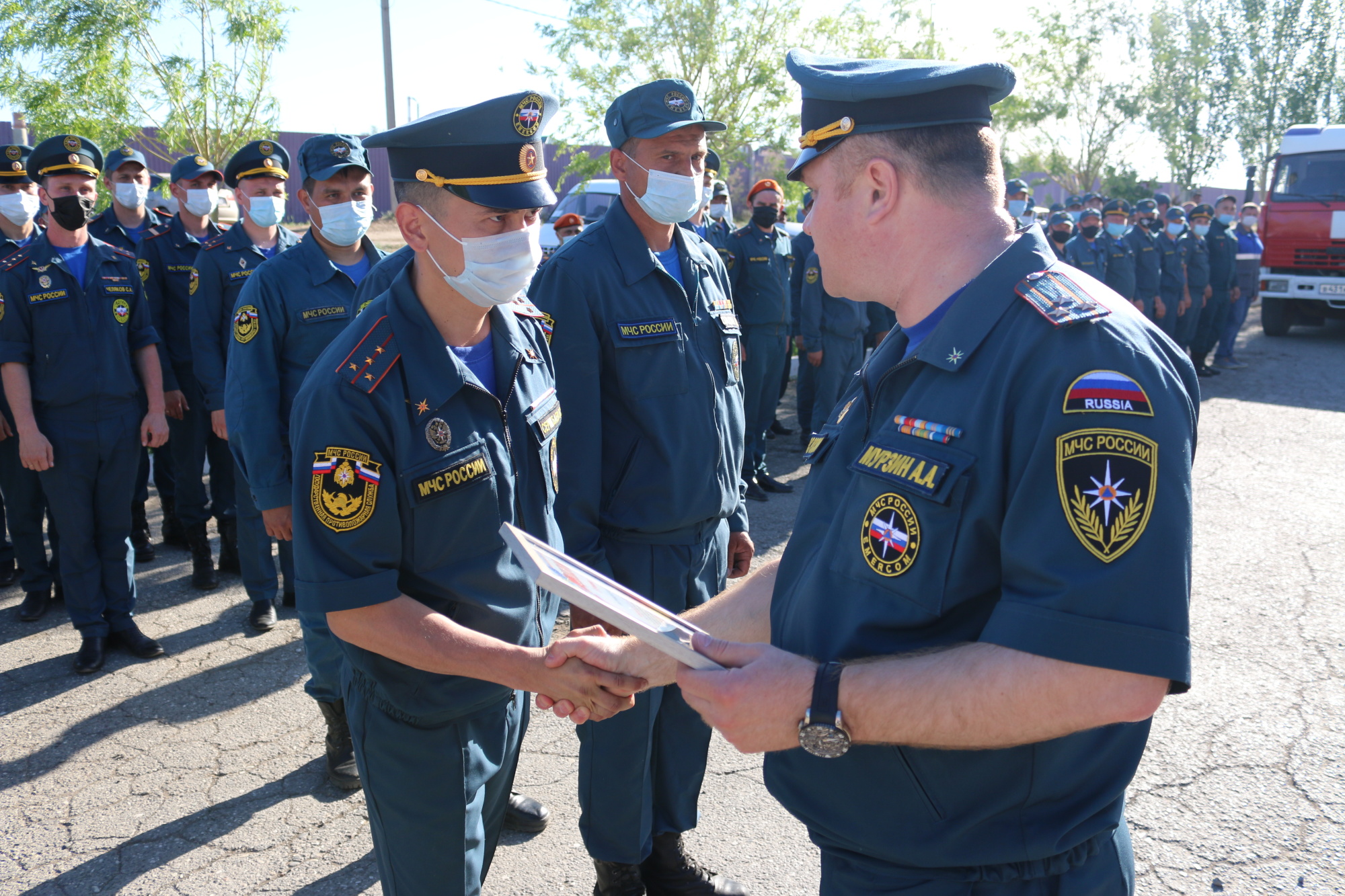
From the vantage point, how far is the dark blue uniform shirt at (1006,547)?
1173 mm

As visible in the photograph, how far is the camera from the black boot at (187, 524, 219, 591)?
540cm

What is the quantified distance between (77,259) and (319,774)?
3.02 metres

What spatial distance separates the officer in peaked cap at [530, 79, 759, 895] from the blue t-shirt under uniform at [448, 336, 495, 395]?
51cm

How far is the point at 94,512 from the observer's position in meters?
4.67

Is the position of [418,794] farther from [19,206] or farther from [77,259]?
[19,206]

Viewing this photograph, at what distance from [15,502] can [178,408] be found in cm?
96

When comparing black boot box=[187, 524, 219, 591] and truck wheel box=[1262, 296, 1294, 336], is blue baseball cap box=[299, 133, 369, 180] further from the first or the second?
truck wheel box=[1262, 296, 1294, 336]

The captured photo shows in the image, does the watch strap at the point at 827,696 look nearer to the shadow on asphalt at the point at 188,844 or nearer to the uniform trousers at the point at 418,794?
the uniform trousers at the point at 418,794

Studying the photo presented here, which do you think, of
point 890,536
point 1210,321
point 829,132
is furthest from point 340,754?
point 1210,321

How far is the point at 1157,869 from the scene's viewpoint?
3.00 meters

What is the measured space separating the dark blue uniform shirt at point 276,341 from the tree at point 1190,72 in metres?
32.1

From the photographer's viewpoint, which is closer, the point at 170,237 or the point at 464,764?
the point at 464,764

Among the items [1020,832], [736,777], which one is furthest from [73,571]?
[1020,832]

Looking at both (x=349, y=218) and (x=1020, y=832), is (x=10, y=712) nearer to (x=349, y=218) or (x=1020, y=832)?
(x=349, y=218)
